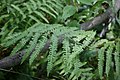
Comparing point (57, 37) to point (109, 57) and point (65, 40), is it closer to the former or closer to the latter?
point (65, 40)

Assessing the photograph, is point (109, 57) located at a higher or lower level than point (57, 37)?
lower

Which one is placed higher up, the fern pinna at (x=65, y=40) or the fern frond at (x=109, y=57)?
the fern pinna at (x=65, y=40)

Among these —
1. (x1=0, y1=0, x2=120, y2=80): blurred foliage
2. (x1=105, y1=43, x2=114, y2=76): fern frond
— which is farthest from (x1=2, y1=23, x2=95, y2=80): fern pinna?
(x1=105, y1=43, x2=114, y2=76): fern frond

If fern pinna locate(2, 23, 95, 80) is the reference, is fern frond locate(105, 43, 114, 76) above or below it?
below

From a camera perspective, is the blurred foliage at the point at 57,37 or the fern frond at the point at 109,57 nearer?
the fern frond at the point at 109,57

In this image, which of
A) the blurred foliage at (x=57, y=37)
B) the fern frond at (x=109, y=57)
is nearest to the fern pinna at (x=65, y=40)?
the blurred foliage at (x=57, y=37)

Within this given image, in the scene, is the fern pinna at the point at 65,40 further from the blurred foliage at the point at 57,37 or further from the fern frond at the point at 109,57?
the fern frond at the point at 109,57

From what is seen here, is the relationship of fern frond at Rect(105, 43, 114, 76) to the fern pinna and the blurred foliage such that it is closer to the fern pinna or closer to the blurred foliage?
the blurred foliage

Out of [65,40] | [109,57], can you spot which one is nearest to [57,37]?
[65,40]

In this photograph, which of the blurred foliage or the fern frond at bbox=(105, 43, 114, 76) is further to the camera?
the blurred foliage

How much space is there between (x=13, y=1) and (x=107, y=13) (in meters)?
0.66

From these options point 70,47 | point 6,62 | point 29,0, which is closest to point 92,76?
point 70,47

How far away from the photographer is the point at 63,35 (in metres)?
1.29

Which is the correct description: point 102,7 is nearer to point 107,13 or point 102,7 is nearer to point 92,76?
point 107,13
